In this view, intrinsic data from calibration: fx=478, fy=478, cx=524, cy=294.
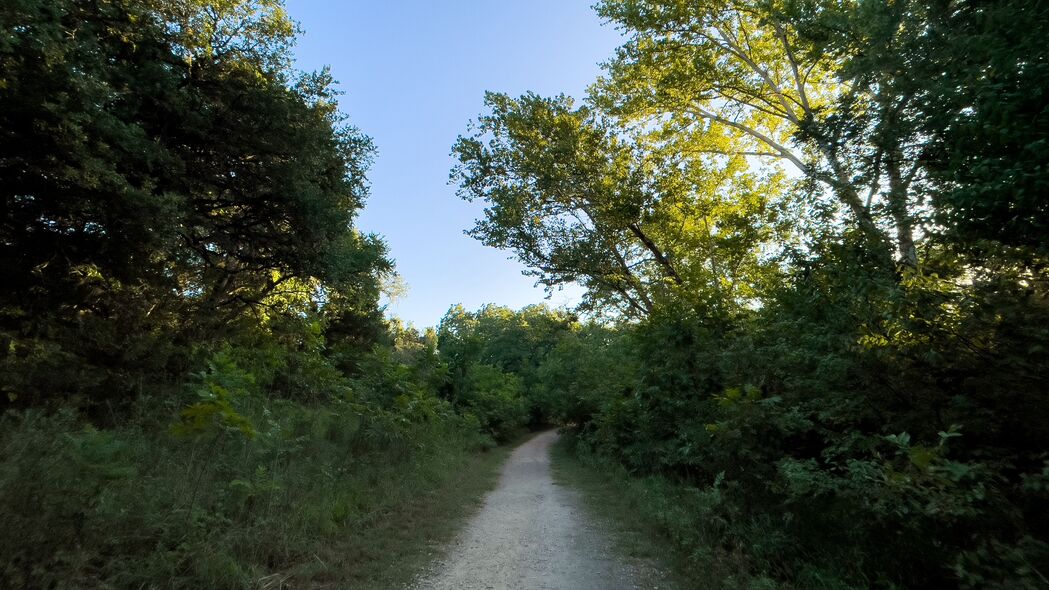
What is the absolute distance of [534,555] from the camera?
22.5ft

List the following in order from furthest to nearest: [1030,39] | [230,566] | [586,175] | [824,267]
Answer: [586,175] < [824,267] < [230,566] < [1030,39]

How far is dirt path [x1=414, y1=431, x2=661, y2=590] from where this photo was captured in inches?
225

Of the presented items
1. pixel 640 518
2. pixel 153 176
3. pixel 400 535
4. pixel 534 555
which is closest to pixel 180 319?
pixel 153 176

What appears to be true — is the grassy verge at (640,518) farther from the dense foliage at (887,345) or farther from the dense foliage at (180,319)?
the dense foliage at (180,319)

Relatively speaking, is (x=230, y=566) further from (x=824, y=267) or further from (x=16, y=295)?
(x=824, y=267)

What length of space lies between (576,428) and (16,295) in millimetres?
28376

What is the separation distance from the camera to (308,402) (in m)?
12.5

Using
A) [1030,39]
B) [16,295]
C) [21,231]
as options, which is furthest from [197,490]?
[1030,39]

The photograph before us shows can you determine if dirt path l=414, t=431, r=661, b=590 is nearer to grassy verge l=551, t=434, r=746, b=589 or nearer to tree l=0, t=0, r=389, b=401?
grassy verge l=551, t=434, r=746, b=589

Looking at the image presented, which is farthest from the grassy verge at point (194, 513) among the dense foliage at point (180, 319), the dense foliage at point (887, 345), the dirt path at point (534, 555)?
the dense foliage at point (887, 345)

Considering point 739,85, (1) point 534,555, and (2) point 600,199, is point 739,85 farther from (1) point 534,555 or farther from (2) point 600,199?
(1) point 534,555

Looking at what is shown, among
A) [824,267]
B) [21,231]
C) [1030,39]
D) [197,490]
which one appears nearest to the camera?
[1030,39]

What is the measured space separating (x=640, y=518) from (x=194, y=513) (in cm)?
709

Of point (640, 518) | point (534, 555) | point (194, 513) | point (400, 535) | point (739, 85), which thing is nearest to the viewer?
point (194, 513)
